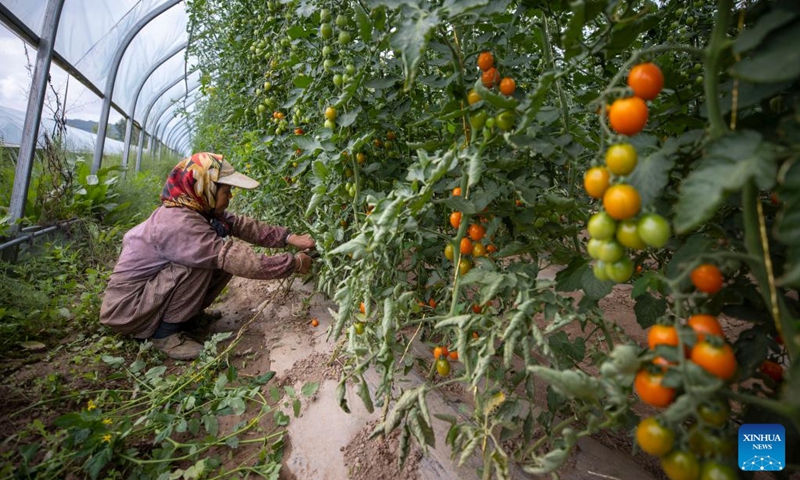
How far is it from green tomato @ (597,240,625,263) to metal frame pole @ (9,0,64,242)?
11.7ft

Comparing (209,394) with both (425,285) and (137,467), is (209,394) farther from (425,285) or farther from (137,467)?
(425,285)

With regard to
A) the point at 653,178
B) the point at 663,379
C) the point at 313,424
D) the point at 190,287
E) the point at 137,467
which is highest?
the point at 653,178

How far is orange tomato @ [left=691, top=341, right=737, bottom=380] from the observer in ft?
1.60

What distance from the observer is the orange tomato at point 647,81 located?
56 cm

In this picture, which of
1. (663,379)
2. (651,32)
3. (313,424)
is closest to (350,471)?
(313,424)

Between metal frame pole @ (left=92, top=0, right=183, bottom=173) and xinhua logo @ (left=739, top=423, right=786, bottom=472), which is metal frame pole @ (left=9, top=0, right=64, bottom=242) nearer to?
metal frame pole @ (left=92, top=0, right=183, bottom=173)

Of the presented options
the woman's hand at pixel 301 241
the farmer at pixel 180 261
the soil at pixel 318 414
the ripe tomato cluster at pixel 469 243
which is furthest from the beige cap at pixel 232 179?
the ripe tomato cluster at pixel 469 243

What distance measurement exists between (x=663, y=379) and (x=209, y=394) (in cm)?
178

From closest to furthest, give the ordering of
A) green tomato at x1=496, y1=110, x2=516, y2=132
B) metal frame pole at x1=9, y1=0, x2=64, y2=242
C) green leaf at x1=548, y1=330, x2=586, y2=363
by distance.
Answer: green tomato at x1=496, y1=110, x2=516, y2=132 → green leaf at x1=548, y1=330, x2=586, y2=363 → metal frame pole at x1=9, y1=0, x2=64, y2=242

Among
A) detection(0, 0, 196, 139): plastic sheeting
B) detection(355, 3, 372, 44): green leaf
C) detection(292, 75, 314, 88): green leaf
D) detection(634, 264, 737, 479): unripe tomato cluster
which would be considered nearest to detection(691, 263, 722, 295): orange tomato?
detection(634, 264, 737, 479): unripe tomato cluster

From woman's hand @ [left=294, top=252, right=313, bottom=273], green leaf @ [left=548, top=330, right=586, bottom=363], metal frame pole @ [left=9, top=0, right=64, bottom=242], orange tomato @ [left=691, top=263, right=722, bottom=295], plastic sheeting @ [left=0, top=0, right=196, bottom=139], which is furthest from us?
plastic sheeting @ [left=0, top=0, right=196, bottom=139]

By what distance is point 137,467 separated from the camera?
4.47 feet

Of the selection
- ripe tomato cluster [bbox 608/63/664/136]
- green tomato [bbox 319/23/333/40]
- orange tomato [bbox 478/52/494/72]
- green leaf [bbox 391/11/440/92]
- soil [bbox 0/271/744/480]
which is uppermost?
green tomato [bbox 319/23/333/40]

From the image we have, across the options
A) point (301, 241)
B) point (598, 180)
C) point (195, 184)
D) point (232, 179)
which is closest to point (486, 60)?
point (598, 180)
